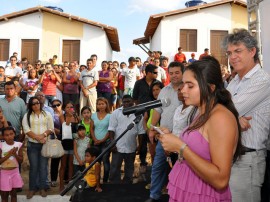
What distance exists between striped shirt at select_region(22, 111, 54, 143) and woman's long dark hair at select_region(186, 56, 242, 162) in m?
4.69

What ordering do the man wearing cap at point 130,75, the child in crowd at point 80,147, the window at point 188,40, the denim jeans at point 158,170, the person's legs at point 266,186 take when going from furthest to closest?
the window at point 188,40 < the man wearing cap at point 130,75 < the child in crowd at point 80,147 < the denim jeans at point 158,170 < the person's legs at point 266,186

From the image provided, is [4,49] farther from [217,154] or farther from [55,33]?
[217,154]

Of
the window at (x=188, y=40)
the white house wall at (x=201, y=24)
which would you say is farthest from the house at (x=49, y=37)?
the window at (x=188, y=40)

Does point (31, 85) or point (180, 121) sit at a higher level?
point (31, 85)

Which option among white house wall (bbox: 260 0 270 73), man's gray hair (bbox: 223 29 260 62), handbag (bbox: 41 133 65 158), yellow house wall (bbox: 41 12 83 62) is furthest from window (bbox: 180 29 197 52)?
man's gray hair (bbox: 223 29 260 62)

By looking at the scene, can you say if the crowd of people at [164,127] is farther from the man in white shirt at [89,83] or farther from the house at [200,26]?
the house at [200,26]

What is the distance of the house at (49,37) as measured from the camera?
18000mm

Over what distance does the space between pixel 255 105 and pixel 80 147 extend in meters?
4.42

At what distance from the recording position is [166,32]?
701 inches

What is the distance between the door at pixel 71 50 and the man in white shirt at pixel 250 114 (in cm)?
1583

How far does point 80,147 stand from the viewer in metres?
6.56

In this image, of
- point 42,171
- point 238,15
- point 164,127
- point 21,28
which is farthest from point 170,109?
point 21,28

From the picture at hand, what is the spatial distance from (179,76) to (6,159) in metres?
3.16

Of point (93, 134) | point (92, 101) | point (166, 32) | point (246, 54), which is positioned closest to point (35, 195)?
point (93, 134)
